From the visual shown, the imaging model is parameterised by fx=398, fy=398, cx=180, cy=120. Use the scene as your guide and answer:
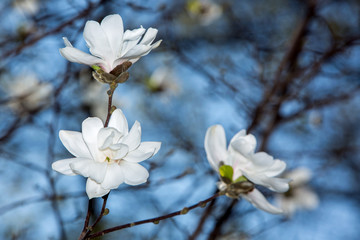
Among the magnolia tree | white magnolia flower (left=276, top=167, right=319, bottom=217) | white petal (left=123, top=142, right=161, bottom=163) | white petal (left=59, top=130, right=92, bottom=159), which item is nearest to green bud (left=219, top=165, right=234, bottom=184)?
the magnolia tree

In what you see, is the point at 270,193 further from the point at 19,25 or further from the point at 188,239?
the point at 19,25

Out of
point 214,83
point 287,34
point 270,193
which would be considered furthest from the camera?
point 287,34

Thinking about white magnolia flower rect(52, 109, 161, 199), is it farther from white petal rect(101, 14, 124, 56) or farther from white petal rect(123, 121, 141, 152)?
white petal rect(101, 14, 124, 56)

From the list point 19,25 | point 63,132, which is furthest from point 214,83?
point 63,132

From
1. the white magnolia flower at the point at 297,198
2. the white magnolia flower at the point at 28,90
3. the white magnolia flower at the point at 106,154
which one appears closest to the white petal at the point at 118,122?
the white magnolia flower at the point at 106,154

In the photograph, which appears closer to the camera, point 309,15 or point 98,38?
point 98,38

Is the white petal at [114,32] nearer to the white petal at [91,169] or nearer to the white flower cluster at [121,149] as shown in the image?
the white flower cluster at [121,149]
